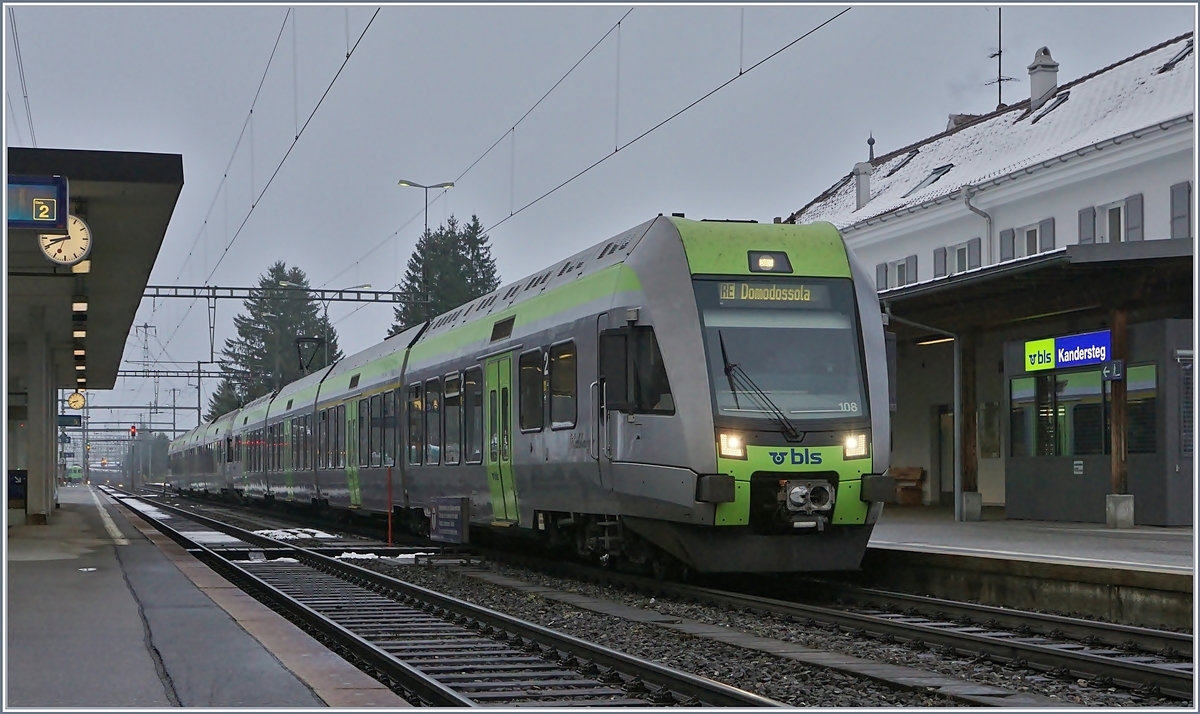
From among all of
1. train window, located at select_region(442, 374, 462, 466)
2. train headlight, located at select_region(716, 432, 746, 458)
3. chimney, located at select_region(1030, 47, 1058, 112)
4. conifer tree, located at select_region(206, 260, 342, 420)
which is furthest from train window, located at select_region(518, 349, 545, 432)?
conifer tree, located at select_region(206, 260, 342, 420)

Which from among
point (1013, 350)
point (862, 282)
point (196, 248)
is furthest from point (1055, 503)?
point (196, 248)

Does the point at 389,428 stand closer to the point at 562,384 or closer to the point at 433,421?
the point at 433,421

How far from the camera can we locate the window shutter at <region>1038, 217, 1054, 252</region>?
3531cm

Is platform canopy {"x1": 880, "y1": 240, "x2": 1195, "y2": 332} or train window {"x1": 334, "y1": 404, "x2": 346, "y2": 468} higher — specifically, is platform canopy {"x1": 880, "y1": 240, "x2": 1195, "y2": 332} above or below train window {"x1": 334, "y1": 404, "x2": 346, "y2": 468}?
above

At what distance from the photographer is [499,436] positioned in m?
17.5

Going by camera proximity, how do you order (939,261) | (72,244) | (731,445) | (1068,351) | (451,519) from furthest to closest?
(939,261)
(1068,351)
(451,519)
(72,244)
(731,445)

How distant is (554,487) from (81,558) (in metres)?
6.46

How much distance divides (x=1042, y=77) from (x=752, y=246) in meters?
30.7

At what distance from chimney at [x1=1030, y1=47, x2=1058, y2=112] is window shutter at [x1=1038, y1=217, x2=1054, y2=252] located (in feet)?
22.1

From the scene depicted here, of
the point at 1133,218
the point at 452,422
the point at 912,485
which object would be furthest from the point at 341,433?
the point at 1133,218

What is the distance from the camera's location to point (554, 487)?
15.6 metres

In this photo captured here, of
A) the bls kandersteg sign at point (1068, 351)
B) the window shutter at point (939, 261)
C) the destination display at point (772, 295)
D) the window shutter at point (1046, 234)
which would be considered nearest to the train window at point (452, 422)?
the destination display at point (772, 295)

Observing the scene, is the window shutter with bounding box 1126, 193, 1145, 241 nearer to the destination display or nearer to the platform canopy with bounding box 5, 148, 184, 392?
the destination display

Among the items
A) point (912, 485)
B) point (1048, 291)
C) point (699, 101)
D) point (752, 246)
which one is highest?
point (699, 101)
